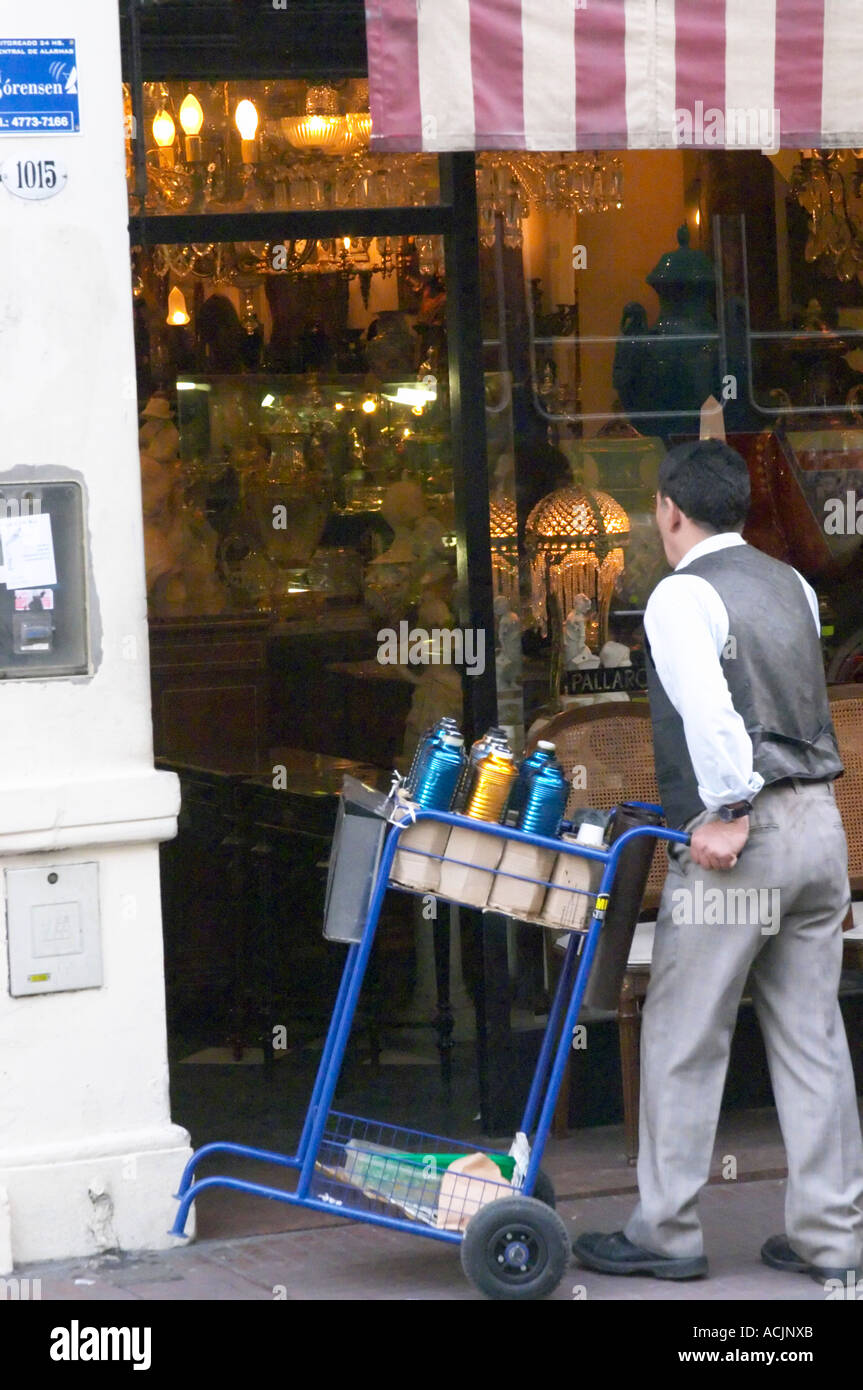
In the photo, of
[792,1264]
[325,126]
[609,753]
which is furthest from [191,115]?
[792,1264]

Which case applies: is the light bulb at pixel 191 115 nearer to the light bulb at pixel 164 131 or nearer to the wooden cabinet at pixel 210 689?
the light bulb at pixel 164 131

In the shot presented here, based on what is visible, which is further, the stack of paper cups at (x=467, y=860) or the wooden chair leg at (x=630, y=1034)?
the wooden chair leg at (x=630, y=1034)

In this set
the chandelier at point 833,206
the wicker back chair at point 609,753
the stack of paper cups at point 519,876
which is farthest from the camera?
the chandelier at point 833,206

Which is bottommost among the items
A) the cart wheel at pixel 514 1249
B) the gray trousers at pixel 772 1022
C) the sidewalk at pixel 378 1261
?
the sidewalk at pixel 378 1261

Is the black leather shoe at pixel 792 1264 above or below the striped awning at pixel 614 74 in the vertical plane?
below

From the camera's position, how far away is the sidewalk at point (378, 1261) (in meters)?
4.67

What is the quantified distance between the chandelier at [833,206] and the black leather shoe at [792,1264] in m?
3.50

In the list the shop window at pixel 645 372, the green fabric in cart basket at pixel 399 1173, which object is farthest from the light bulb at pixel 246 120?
the green fabric in cart basket at pixel 399 1173

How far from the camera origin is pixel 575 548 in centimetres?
638

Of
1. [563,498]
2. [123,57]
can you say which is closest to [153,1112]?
[563,498]

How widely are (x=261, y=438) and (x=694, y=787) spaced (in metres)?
3.66

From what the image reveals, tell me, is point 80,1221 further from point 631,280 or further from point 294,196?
point 631,280

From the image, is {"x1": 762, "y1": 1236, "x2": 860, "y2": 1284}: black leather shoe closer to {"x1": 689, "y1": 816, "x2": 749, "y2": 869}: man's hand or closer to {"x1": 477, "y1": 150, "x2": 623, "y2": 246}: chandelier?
{"x1": 689, "y1": 816, "x2": 749, "y2": 869}: man's hand

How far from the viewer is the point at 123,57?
18.2 feet
